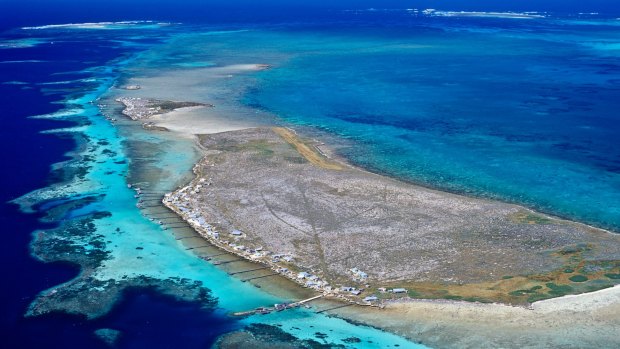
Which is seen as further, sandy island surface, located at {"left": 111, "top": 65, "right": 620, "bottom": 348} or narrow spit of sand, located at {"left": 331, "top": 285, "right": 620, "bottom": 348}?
sandy island surface, located at {"left": 111, "top": 65, "right": 620, "bottom": 348}

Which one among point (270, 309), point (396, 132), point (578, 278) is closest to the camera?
point (270, 309)

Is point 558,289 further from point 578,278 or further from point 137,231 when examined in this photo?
point 137,231

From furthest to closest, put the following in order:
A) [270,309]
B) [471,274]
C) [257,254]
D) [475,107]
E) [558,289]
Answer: [475,107]
[257,254]
[471,274]
[558,289]
[270,309]

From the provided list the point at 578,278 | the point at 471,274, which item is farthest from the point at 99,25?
the point at 578,278

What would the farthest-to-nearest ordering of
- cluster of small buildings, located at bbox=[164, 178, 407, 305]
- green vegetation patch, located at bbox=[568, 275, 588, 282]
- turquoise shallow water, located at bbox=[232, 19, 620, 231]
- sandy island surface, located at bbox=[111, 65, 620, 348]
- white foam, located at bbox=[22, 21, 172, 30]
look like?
1. white foam, located at bbox=[22, 21, 172, 30]
2. turquoise shallow water, located at bbox=[232, 19, 620, 231]
3. green vegetation patch, located at bbox=[568, 275, 588, 282]
4. cluster of small buildings, located at bbox=[164, 178, 407, 305]
5. sandy island surface, located at bbox=[111, 65, 620, 348]

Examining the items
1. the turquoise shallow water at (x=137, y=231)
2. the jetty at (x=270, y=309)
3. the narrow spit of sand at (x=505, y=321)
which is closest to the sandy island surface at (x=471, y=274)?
the narrow spit of sand at (x=505, y=321)

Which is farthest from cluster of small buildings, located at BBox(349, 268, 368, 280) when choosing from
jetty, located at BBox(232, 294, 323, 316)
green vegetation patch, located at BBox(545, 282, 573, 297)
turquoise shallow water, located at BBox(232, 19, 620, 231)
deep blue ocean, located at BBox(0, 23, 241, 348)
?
turquoise shallow water, located at BBox(232, 19, 620, 231)

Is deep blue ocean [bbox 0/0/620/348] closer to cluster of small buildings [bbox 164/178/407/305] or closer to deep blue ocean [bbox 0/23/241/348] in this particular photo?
deep blue ocean [bbox 0/23/241/348]

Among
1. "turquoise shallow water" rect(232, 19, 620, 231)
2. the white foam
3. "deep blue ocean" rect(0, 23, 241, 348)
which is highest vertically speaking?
the white foam

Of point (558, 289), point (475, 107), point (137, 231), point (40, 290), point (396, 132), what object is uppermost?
point (475, 107)
